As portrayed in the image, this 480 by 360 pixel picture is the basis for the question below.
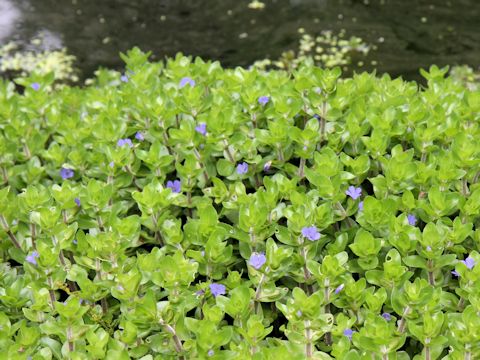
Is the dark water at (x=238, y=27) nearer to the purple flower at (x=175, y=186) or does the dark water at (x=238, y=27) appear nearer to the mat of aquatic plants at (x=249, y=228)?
the mat of aquatic plants at (x=249, y=228)

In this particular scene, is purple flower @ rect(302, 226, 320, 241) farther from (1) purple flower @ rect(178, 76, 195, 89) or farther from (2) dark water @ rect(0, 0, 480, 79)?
(2) dark water @ rect(0, 0, 480, 79)

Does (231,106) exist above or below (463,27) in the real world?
above

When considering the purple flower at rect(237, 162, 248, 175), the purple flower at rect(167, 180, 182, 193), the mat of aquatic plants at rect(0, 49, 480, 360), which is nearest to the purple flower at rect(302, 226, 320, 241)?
the mat of aquatic plants at rect(0, 49, 480, 360)

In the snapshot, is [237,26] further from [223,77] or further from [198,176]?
[198,176]

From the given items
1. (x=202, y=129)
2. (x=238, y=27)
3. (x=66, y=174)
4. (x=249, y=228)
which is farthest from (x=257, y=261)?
(x=238, y=27)

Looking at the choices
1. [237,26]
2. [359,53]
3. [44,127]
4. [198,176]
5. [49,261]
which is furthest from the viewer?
[237,26]

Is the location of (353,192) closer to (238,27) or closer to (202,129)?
(202,129)

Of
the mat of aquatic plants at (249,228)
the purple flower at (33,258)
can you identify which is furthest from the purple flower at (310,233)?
the purple flower at (33,258)

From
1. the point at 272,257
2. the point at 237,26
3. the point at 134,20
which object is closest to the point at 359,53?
the point at 237,26

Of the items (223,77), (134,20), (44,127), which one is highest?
(223,77)
